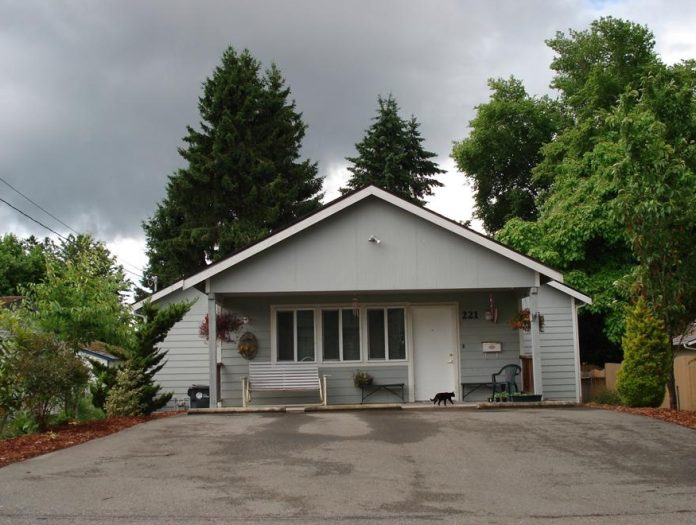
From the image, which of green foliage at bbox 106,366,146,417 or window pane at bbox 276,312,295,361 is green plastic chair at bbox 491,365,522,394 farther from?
green foliage at bbox 106,366,146,417

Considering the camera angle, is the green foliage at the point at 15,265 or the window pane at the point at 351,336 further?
the green foliage at the point at 15,265

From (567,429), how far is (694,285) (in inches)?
178

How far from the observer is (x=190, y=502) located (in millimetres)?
7117

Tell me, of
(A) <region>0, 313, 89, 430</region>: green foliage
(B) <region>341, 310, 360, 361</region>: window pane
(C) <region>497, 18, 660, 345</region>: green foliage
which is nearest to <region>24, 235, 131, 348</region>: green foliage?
(A) <region>0, 313, 89, 430</region>: green foliage

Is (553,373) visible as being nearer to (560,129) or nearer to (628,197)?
(628,197)

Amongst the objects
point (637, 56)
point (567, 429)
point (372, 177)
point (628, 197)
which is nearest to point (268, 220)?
point (372, 177)

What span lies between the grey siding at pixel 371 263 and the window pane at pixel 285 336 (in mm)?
2700

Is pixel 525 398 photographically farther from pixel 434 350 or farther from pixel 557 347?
pixel 557 347

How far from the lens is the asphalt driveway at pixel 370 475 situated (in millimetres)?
6773

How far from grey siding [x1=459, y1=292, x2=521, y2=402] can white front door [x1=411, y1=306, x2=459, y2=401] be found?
0.27 metres

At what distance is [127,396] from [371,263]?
5585 millimetres

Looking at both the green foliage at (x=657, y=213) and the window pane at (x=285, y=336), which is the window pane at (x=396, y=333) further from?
the green foliage at (x=657, y=213)

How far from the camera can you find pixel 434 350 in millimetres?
19078

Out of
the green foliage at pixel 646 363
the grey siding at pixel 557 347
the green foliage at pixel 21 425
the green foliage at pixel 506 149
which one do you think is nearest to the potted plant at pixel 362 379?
the grey siding at pixel 557 347
